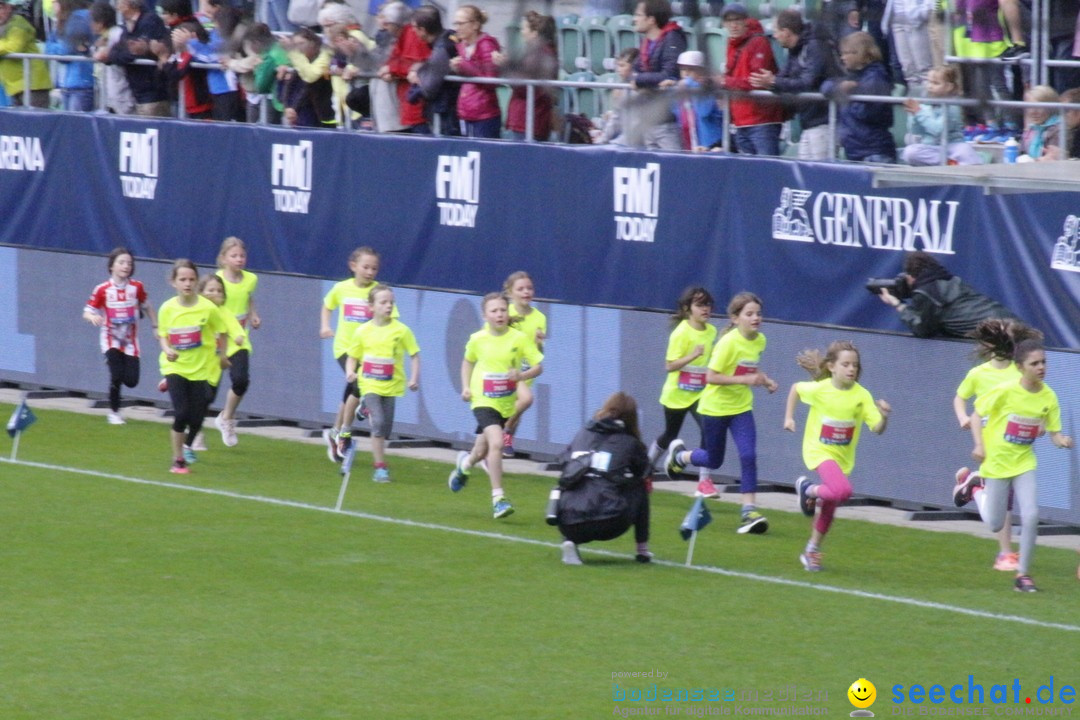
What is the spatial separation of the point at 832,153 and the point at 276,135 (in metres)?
6.84

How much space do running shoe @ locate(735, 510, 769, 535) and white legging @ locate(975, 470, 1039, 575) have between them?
191 centimetres

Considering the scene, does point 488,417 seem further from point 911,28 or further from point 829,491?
point 911,28

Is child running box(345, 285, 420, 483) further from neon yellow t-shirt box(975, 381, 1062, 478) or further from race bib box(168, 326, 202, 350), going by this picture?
neon yellow t-shirt box(975, 381, 1062, 478)

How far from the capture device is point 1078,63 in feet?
20.6

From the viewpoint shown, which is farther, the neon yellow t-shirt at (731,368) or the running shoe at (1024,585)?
the neon yellow t-shirt at (731,368)

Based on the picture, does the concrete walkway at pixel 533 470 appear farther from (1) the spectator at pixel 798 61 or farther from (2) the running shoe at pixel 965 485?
(1) the spectator at pixel 798 61

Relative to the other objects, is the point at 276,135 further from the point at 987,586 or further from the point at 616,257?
the point at 987,586

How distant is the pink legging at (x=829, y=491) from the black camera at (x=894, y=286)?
2.50 meters

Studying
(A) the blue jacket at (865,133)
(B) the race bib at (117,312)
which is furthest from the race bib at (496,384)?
(B) the race bib at (117,312)

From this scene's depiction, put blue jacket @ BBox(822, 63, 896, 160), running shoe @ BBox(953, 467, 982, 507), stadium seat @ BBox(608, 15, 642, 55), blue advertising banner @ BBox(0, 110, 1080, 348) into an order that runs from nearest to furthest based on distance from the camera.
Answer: stadium seat @ BBox(608, 15, 642, 55), running shoe @ BBox(953, 467, 982, 507), blue jacket @ BBox(822, 63, 896, 160), blue advertising banner @ BBox(0, 110, 1080, 348)

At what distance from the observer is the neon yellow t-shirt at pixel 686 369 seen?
13953 mm

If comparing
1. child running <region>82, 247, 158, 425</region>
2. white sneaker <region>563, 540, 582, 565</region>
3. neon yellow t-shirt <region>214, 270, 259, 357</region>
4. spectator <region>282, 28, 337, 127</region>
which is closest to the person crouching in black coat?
white sneaker <region>563, 540, 582, 565</region>

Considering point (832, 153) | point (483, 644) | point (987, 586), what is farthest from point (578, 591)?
point (832, 153)

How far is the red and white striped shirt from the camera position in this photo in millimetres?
17406
